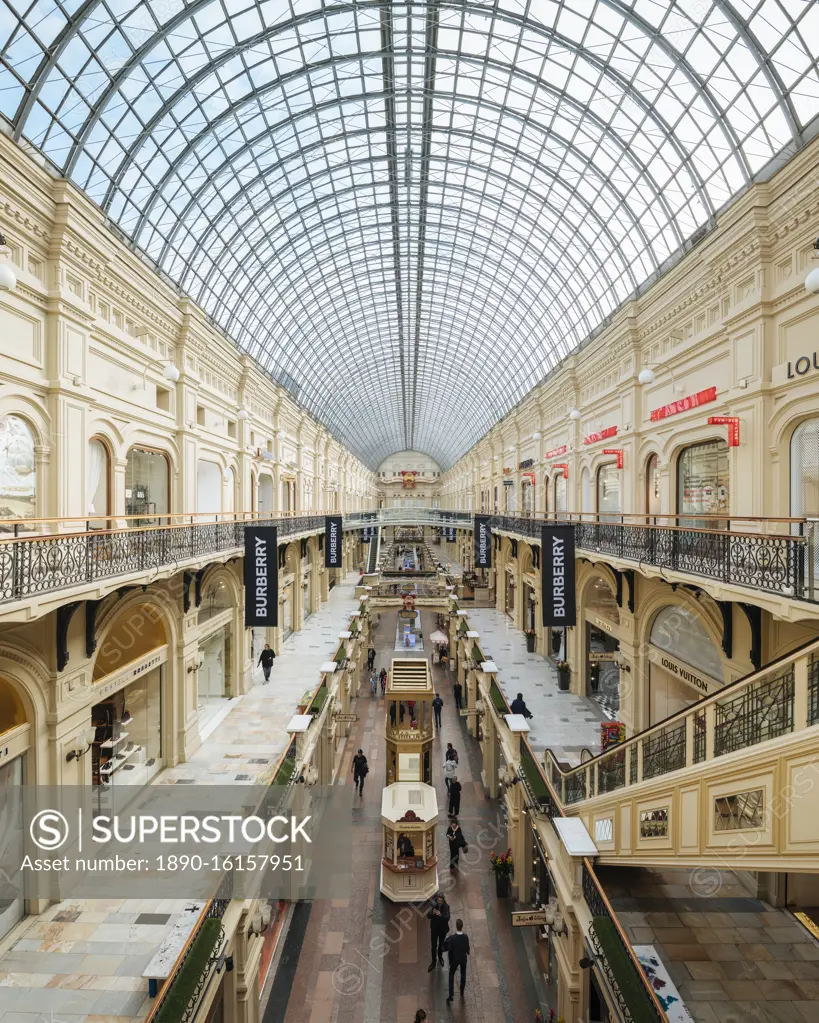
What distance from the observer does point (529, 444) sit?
106 ft

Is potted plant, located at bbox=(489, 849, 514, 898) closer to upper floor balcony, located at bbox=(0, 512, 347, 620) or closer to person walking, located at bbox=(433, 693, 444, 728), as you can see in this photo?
person walking, located at bbox=(433, 693, 444, 728)

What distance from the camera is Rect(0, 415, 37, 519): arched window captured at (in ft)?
30.5

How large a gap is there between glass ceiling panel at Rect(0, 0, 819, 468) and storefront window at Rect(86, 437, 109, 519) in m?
6.27

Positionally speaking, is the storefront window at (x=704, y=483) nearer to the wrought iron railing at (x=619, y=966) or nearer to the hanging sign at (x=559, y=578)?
the hanging sign at (x=559, y=578)

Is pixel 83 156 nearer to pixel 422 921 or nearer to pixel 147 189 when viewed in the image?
pixel 147 189

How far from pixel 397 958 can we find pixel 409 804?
2.98 m

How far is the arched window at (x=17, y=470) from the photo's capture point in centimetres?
928

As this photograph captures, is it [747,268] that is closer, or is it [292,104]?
[747,268]

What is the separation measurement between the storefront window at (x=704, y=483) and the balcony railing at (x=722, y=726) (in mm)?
5089

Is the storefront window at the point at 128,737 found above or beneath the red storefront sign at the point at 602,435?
beneath

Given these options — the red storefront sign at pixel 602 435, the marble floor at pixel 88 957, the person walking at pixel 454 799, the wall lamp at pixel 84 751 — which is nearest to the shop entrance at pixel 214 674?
the marble floor at pixel 88 957

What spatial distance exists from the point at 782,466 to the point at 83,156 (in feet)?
54.5

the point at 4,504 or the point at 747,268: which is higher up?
the point at 747,268

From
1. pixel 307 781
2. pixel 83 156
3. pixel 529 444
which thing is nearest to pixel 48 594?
pixel 307 781
